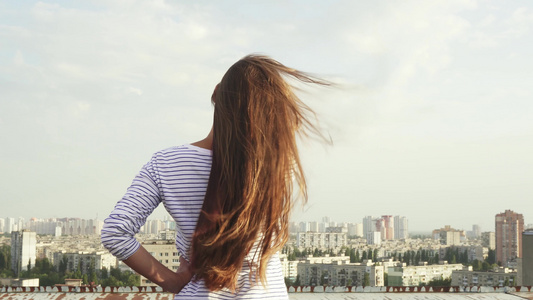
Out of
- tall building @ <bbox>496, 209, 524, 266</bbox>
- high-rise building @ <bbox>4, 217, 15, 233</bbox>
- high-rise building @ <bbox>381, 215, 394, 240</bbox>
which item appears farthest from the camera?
high-rise building @ <bbox>381, 215, 394, 240</bbox>

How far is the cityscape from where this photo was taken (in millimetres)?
23219

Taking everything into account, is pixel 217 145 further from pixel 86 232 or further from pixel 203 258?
pixel 86 232

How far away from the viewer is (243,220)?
82 cm

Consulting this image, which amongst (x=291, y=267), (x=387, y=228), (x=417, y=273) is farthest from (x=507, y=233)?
(x=387, y=228)

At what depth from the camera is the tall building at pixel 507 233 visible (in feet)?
95.5

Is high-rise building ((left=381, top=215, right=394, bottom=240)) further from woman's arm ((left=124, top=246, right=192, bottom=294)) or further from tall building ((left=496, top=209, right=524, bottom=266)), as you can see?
woman's arm ((left=124, top=246, right=192, bottom=294))

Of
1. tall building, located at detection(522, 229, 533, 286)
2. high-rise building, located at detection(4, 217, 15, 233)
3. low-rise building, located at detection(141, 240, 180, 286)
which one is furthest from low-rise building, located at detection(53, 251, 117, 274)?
tall building, located at detection(522, 229, 533, 286)

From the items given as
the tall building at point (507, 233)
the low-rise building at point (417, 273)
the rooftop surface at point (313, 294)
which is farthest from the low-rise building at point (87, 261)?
the rooftop surface at point (313, 294)

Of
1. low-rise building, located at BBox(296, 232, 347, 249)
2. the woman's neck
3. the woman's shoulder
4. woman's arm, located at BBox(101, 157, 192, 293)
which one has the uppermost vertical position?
the woman's neck

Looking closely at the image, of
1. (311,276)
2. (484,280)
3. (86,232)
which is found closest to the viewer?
(484,280)

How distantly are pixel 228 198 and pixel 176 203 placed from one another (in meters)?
0.08

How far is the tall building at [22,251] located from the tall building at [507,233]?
2312 centimetres

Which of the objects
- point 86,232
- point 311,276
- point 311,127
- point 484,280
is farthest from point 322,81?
point 86,232

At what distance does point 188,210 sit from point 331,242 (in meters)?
36.3
